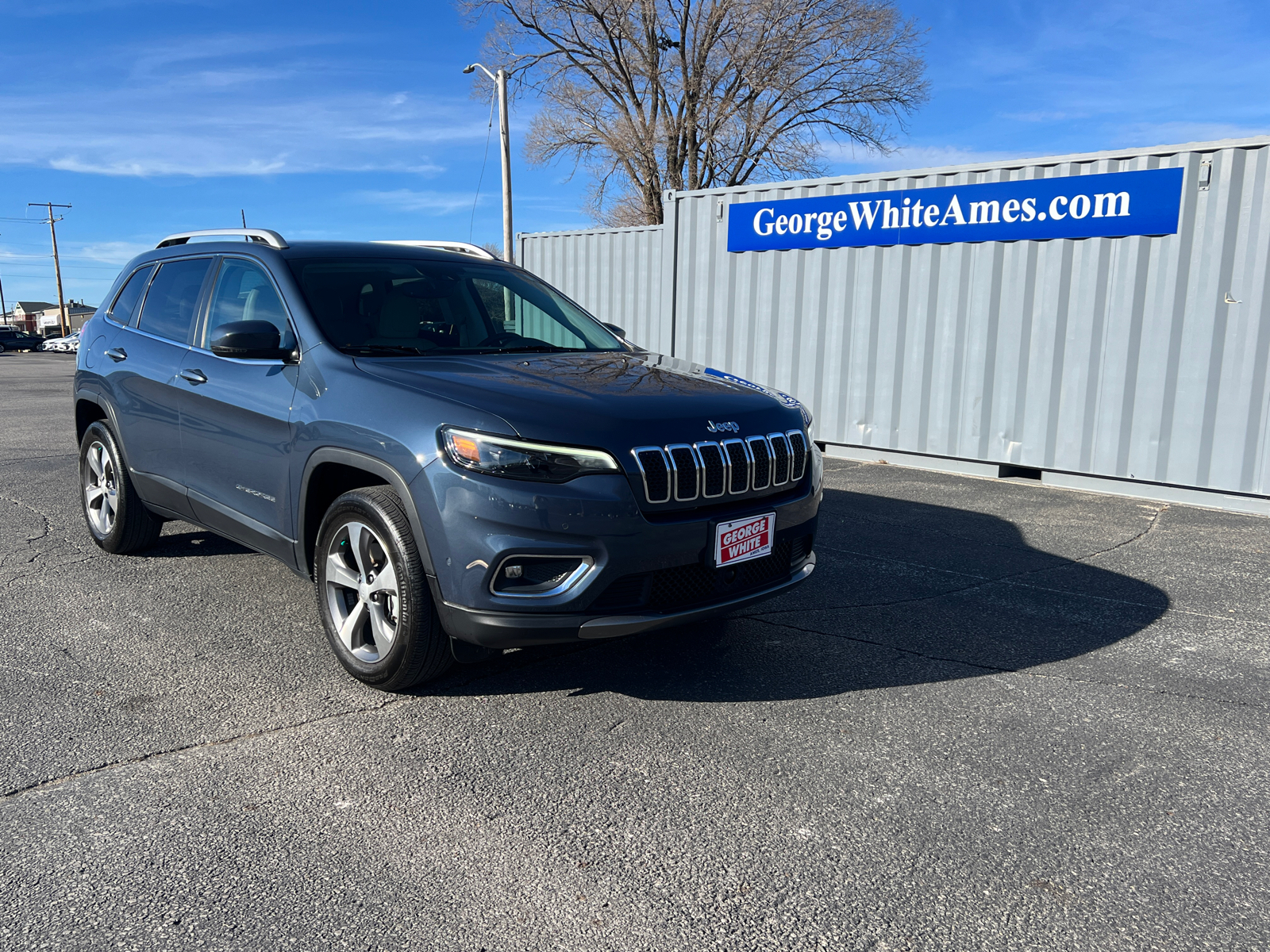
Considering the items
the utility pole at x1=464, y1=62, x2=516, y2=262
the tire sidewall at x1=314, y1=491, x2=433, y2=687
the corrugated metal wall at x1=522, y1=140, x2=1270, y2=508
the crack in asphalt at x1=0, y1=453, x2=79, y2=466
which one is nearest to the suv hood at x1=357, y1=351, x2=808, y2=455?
the tire sidewall at x1=314, y1=491, x2=433, y2=687

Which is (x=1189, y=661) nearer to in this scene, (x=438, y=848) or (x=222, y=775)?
(x=438, y=848)

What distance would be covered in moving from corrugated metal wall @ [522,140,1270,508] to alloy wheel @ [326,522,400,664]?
22.8 feet

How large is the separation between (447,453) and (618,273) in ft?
31.3

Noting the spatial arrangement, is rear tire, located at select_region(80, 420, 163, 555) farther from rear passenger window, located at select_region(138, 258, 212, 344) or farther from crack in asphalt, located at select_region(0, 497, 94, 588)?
rear passenger window, located at select_region(138, 258, 212, 344)

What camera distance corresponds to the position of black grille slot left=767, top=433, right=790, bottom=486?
3.56 metres

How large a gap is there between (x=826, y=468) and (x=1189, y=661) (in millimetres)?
5220

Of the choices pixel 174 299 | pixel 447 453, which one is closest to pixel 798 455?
pixel 447 453

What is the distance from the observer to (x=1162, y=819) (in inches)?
109

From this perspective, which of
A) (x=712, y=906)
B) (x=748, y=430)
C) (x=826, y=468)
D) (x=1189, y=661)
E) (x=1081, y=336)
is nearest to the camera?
(x=712, y=906)

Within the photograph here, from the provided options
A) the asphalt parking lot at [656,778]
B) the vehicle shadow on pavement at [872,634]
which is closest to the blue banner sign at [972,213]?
the vehicle shadow on pavement at [872,634]

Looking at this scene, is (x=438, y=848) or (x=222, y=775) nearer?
(x=438, y=848)

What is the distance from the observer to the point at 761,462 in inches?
138

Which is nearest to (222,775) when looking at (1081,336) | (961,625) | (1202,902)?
(1202,902)

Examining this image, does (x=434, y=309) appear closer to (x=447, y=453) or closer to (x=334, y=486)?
(x=334, y=486)
